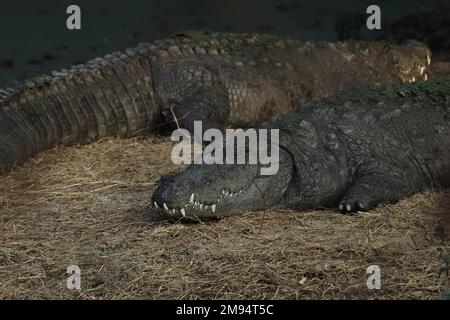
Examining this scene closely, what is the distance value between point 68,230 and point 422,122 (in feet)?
9.08

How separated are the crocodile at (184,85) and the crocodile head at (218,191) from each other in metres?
2.23

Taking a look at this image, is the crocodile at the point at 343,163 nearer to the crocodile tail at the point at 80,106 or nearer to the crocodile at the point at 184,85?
the crocodile at the point at 184,85

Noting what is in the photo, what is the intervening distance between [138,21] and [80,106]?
12.4 ft

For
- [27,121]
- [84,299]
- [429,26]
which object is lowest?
[84,299]

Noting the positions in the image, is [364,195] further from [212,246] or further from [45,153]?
[45,153]

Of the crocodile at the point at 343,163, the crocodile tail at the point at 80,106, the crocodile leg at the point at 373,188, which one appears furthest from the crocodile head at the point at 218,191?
the crocodile tail at the point at 80,106

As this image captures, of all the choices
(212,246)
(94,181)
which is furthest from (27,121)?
(212,246)

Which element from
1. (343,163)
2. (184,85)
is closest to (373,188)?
(343,163)

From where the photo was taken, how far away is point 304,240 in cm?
462

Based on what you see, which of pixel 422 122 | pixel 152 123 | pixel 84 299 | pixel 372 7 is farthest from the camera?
pixel 372 7

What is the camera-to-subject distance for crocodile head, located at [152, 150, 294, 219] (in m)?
4.96

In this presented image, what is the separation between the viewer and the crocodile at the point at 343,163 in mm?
5086

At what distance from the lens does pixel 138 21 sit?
11.0 metres
